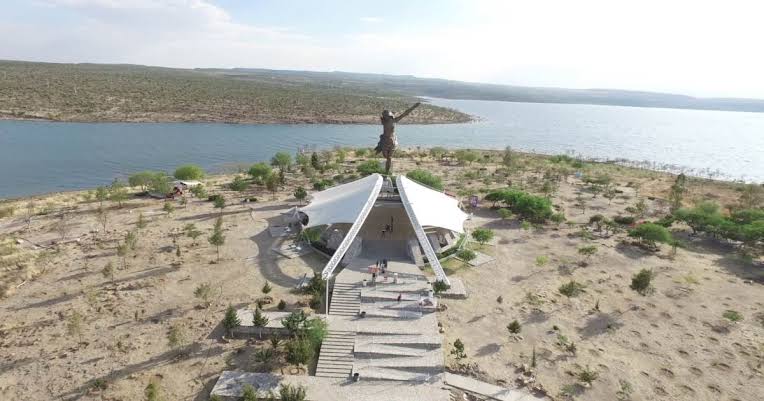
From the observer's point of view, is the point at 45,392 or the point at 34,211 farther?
the point at 34,211

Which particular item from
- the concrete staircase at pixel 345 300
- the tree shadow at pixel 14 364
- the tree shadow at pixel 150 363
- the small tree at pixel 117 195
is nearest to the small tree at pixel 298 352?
the tree shadow at pixel 150 363

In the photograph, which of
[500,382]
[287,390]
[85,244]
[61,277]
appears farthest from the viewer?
[85,244]

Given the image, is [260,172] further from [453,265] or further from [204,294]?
[453,265]

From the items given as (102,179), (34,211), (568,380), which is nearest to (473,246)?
(568,380)

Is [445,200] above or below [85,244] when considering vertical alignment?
above

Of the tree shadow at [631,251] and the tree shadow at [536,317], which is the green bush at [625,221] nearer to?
the tree shadow at [631,251]

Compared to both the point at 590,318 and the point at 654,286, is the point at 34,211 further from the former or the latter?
the point at 654,286
